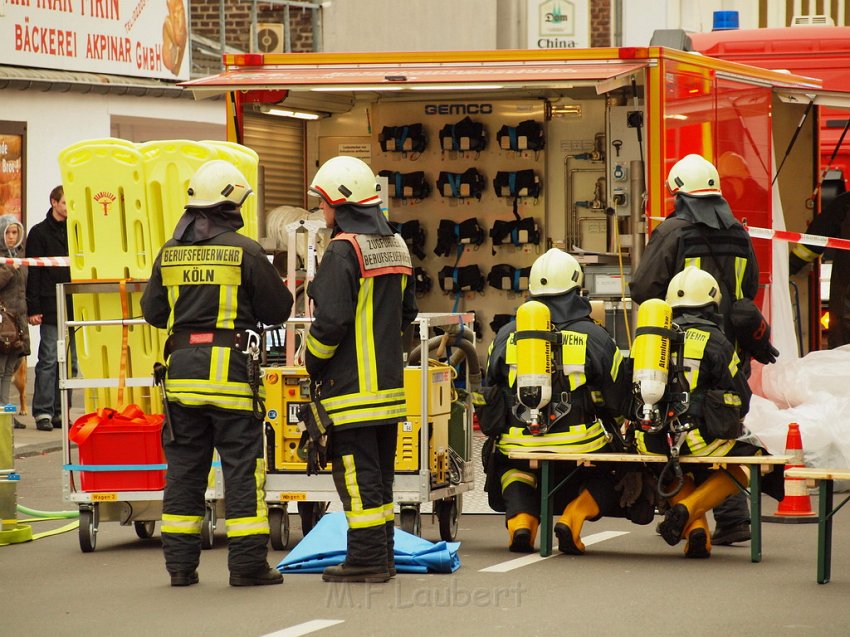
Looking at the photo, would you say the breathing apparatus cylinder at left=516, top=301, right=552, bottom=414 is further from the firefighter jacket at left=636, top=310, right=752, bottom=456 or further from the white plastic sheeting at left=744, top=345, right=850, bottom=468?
the white plastic sheeting at left=744, top=345, right=850, bottom=468

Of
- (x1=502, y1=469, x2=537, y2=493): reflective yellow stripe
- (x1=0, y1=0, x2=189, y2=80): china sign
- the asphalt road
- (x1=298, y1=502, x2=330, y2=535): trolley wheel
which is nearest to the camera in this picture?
the asphalt road

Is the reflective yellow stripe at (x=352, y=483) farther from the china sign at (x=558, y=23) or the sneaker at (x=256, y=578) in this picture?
the china sign at (x=558, y=23)

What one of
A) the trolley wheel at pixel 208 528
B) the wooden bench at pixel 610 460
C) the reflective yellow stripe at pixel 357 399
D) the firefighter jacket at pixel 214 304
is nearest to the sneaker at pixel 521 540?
the wooden bench at pixel 610 460

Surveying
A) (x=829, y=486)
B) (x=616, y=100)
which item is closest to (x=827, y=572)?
(x=829, y=486)

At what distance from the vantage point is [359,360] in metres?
7.81

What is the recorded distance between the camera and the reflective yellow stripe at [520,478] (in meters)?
8.96

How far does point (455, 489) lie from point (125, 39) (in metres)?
13.7

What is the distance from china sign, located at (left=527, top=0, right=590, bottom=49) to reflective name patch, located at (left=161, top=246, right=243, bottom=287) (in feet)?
61.4

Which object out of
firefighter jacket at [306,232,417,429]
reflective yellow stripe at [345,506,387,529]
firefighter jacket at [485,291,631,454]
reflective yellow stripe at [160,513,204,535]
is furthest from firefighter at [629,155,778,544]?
reflective yellow stripe at [160,513,204,535]

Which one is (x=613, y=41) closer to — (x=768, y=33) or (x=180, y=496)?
(x=768, y=33)

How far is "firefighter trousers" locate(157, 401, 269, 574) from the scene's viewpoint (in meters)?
7.78

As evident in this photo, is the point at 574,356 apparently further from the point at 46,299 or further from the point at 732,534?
the point at 46,299

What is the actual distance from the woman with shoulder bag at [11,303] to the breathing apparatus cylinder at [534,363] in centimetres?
656

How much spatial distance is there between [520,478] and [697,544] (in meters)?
0.99
